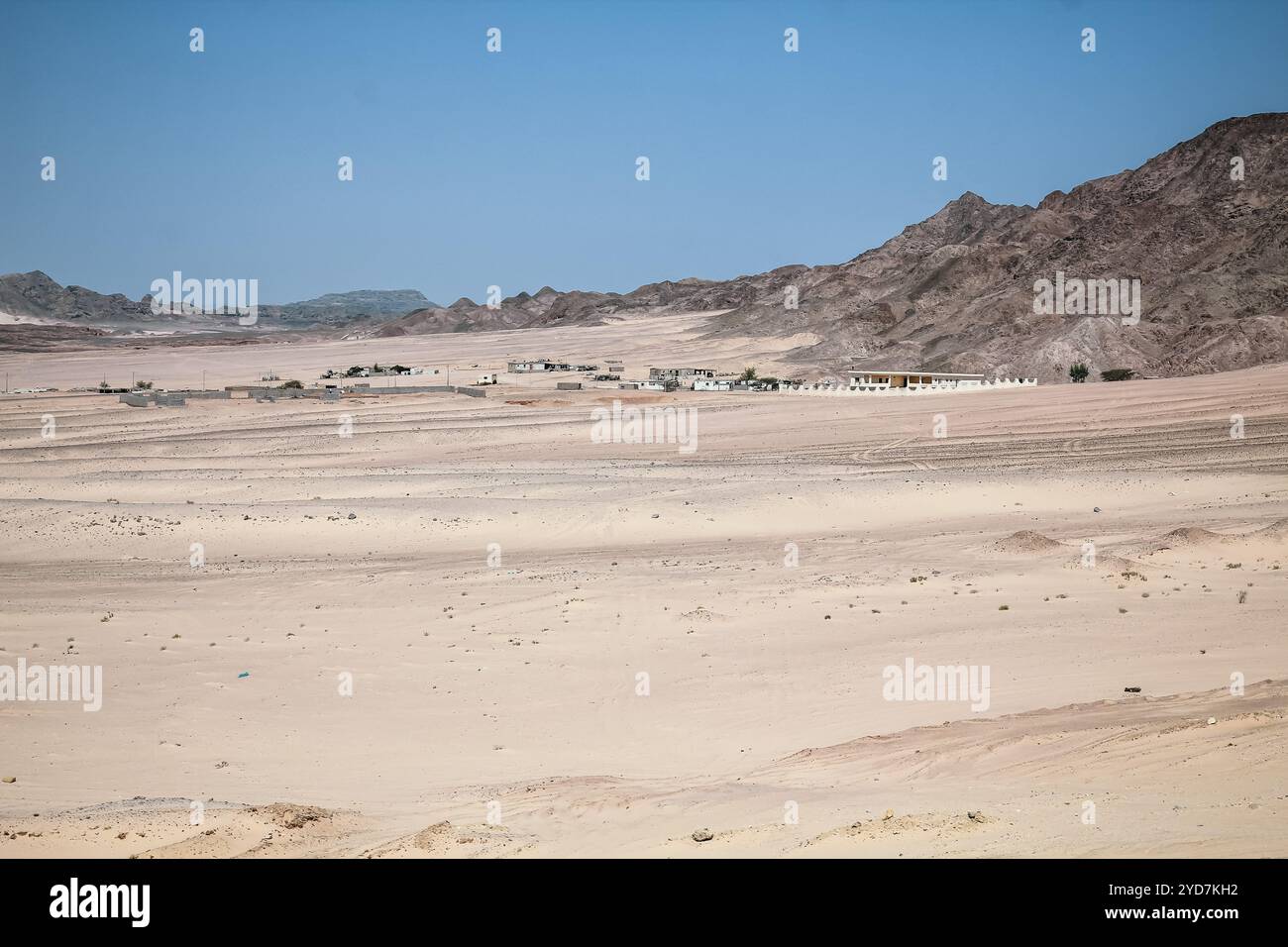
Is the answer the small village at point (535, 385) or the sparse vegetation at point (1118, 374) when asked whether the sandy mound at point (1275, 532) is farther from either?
the sparse vegetation at point (1118, 374)

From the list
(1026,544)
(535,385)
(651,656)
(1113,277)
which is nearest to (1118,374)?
(1113,277)

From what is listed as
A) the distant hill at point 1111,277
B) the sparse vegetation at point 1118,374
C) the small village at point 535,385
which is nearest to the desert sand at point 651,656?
the small village at point 535,385

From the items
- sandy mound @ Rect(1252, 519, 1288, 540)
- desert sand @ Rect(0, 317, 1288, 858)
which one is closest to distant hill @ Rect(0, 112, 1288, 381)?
desert sand @ Rect(0, 317, 1288, 858)

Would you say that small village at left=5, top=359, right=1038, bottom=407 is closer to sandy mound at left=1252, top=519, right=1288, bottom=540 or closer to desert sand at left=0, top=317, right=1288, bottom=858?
desert sand at left=0, top=317, right=1288, bottom=858

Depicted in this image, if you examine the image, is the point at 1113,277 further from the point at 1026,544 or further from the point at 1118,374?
the point at 1026,544
